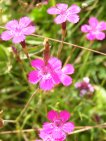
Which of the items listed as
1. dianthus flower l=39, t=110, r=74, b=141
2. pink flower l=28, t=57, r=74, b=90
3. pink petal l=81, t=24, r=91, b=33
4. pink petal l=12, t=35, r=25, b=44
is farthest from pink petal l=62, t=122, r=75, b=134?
pink petal l=81, t=24, r=91, b=33

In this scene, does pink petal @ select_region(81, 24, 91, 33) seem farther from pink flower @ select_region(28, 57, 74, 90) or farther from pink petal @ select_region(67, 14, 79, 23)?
pink flower @ select_region(28, 57, 74, 90)

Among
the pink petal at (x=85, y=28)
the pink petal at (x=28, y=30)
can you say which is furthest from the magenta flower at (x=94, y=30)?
the pink petal at (x=28, y=30)

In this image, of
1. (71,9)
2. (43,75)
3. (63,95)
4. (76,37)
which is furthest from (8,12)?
(43,75)

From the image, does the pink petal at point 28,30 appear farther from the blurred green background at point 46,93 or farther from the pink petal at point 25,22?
the blurred green background at point 46,93

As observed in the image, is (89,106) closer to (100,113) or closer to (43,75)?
(100,113)

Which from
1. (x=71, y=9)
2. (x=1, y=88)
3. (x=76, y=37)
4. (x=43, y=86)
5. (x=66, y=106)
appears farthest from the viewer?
(x=76, y=37)

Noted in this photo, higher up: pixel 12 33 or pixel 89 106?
pixel 12 33
